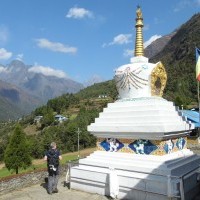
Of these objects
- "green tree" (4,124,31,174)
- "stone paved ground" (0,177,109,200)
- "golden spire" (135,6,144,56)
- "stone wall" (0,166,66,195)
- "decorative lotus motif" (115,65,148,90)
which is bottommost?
"green tree" (4,124,31,174)

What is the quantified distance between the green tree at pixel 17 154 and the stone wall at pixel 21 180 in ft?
59.0

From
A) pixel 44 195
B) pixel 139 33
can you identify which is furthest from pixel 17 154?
pixel 139 33

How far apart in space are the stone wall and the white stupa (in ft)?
5.40

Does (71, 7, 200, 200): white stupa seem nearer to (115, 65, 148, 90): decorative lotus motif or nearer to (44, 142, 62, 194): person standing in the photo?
(115, 65, 148, 90): decorative lotus motif

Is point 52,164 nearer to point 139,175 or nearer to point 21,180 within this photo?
point 21,180

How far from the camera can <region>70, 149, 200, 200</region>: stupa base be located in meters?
10.3

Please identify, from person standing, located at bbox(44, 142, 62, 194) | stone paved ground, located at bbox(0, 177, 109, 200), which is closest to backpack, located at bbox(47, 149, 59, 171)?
person standing, located at bbox(44, 142, 62, 194)

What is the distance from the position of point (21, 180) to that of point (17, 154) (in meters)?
19.1

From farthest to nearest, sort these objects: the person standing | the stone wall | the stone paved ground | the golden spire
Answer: the golden spire, the stone wall, the person standing, the stone paved ground

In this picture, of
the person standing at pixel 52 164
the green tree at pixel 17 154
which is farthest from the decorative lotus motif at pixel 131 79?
the green tree at pixel 17 154

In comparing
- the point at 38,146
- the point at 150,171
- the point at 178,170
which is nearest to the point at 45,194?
the point at 150,171

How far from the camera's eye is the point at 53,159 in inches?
450

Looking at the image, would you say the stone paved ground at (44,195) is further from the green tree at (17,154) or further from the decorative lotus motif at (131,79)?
the green tree at (17,154)

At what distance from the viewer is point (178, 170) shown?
1125cm
